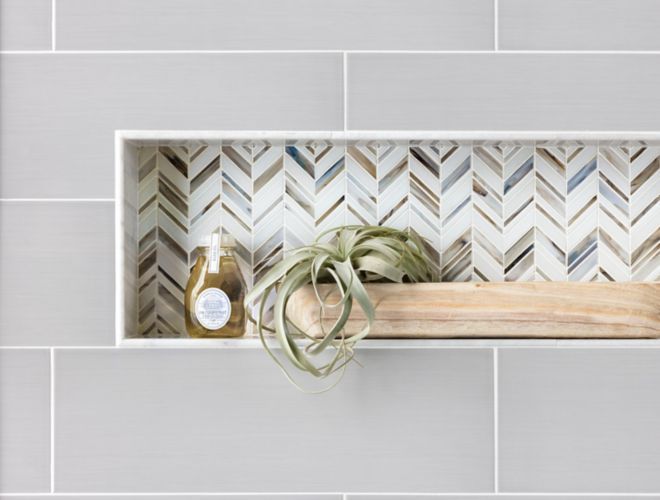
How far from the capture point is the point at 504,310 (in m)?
0.96

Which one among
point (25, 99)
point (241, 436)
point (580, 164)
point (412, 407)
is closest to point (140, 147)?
point (25, 99)

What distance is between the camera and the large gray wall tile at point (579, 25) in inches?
40.2

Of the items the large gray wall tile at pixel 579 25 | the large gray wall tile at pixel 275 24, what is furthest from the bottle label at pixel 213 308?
the large gray wall tile at pixel 579 25

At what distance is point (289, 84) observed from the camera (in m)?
1.02

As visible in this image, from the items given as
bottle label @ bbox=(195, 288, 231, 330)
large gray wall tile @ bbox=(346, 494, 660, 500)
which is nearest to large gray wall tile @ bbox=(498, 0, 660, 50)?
bottle label @ bbox=(195, 288, 231, 330)

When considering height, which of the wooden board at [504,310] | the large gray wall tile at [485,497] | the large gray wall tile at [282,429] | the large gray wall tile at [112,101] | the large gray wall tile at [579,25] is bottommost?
the large gray wall tile at [485,497]

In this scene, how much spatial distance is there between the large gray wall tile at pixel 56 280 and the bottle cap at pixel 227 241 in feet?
0.51

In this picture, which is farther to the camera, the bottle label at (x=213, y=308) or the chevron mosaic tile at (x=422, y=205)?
the chevron mosaic tile at (x=422, y=205)

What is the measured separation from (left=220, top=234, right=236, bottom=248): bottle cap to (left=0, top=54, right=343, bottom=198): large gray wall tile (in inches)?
6.6

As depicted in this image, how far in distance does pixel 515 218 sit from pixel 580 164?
13cm

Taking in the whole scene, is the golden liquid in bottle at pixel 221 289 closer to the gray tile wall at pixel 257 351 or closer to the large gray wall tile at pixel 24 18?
the gray tile wall at pixel 257 351

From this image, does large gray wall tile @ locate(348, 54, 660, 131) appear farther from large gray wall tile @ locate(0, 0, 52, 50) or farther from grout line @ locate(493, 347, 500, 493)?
large gray wall tile @ locate(0, 0, 52, 50)

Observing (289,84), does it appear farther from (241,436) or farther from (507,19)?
(241,436)

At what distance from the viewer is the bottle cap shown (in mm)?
1013
